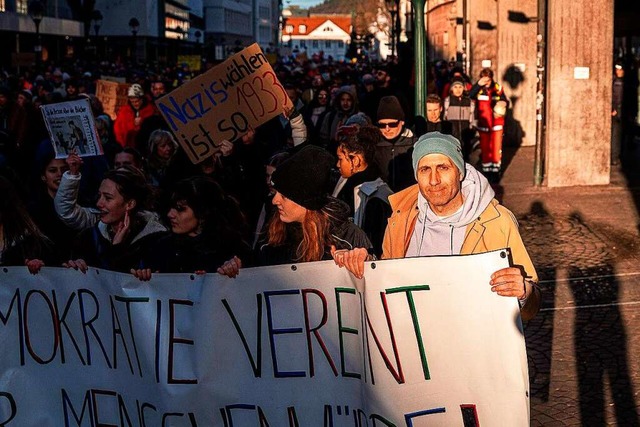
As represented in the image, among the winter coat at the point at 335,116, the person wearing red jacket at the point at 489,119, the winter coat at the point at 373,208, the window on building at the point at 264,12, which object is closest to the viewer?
the winter coat at the point at 373,208

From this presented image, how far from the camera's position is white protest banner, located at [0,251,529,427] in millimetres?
4184

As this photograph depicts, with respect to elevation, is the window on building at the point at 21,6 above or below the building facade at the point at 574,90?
above

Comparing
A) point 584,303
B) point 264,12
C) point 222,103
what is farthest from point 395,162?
point 264,12

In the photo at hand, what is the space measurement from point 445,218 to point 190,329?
1117mm

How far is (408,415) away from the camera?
4.26 meters

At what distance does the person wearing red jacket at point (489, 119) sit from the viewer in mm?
16438

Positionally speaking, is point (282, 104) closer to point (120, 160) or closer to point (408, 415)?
point (120, 160)

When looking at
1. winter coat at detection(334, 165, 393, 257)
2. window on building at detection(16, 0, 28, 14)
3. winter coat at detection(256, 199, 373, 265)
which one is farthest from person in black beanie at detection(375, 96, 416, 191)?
window on building at detection(16, 0, 28, 14)

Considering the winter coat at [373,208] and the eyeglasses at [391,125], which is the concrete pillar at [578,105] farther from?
the winter coat at [373,208]

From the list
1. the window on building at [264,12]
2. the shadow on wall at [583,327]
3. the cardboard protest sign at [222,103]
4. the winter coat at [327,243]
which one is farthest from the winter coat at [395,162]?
the window on building at [264,12]

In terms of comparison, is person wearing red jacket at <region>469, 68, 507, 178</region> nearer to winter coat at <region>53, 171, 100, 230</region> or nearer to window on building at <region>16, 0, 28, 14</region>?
winter coat at <region>53, 171, 100, 230</region>

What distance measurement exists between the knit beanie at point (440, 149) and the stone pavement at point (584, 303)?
2423mm

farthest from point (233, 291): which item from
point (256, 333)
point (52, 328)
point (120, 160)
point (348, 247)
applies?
point (120, 160)

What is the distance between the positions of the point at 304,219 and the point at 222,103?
3860 mm
